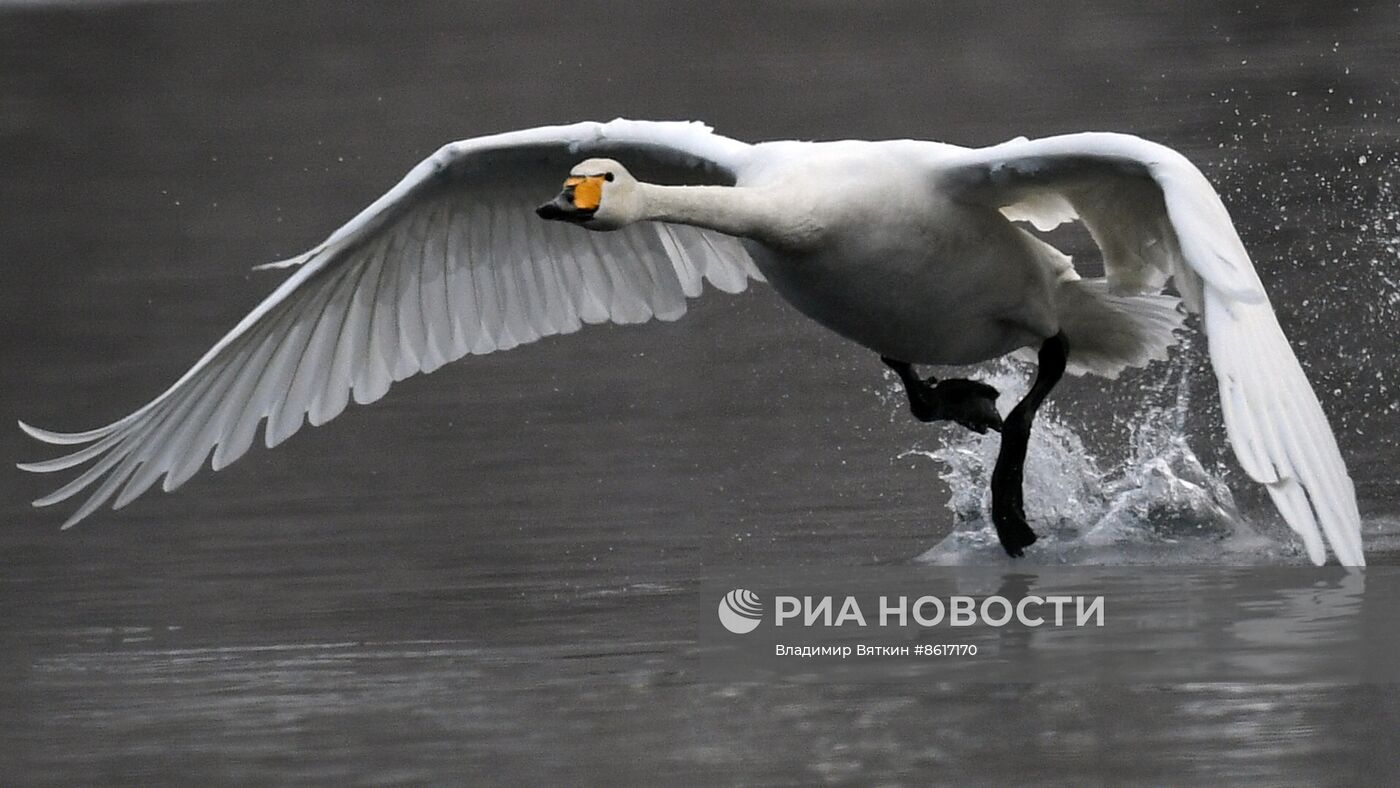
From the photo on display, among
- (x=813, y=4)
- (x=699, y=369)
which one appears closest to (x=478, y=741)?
(x=699, y=369)

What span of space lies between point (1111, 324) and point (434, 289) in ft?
7.20

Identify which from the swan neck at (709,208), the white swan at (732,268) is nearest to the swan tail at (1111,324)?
the white swan at (732,268)

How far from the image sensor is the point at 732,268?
31.2 ft

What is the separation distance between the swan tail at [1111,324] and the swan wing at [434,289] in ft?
3.70

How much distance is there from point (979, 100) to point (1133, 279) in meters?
7.73

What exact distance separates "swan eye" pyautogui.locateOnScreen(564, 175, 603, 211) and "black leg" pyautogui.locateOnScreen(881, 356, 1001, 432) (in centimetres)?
192

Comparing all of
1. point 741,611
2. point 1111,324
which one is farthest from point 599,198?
point 1111,324

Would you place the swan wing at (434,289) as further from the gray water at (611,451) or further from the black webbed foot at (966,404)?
the black webbed foot at (966,404)

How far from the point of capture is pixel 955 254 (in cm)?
825

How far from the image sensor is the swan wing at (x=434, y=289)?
8.73m

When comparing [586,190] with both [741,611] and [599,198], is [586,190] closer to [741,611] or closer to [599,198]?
[599,198]

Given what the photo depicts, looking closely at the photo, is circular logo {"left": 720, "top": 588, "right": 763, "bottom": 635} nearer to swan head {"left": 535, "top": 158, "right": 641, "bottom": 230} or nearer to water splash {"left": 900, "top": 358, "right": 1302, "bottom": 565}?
water splash {"left": 900, "top": 358, "right": 1302, "bottom": 565}

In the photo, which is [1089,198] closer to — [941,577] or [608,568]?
[941,577]

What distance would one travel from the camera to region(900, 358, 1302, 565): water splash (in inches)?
353
